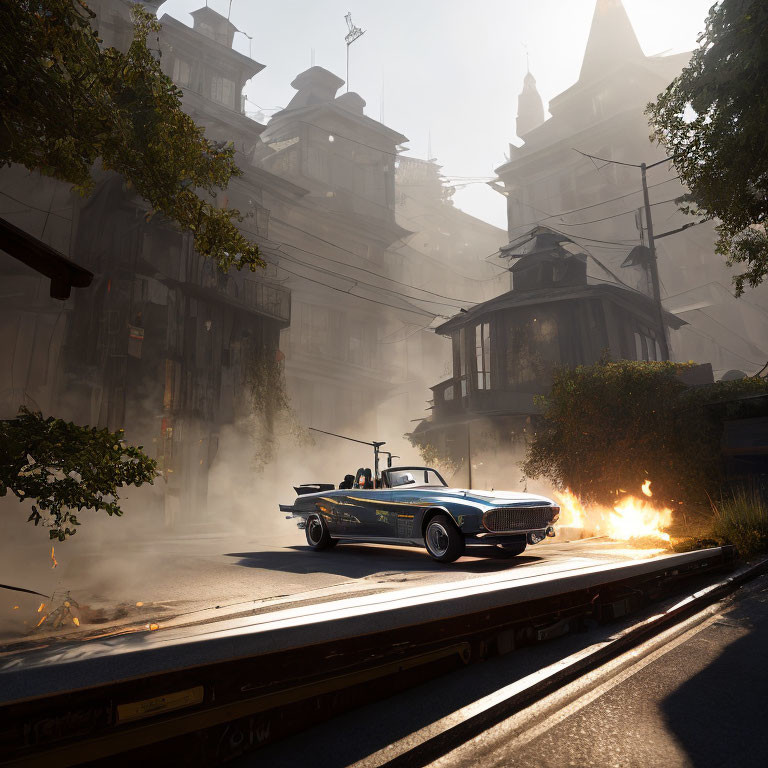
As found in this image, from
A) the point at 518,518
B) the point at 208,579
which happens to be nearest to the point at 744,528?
the point at 518,518

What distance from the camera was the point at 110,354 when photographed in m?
18.4

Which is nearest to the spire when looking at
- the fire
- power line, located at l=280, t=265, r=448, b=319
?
power line, located at l=280, t=265, r=448, b=319

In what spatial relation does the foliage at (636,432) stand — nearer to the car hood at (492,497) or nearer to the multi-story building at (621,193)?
the car hood at (492,497)

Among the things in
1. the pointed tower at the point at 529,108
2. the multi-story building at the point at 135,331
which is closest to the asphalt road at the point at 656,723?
the multi-story building at the point at 135,331

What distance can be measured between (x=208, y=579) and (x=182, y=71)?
34156 mm

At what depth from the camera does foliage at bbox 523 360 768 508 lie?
13.0 meters

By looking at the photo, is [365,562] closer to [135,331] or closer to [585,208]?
[135,331]

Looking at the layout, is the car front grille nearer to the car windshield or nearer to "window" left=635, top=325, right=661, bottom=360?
the car windshield

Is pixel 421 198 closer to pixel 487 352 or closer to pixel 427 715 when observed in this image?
pixel 487 352

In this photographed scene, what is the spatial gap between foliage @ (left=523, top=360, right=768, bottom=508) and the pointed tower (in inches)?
2652

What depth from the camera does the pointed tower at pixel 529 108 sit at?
240 ft

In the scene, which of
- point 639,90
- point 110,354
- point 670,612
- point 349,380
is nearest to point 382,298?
point 349,380

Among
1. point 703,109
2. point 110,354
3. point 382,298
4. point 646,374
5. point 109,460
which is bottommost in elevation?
point 109,460

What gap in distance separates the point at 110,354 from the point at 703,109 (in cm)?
1688
